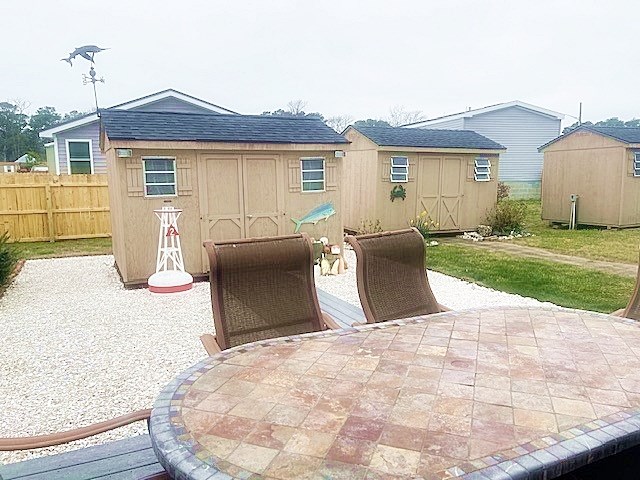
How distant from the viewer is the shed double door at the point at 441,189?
1101cm

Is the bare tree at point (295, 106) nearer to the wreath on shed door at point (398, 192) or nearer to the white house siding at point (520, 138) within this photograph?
the white house siding at point (520, 138)

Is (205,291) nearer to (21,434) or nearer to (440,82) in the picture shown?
(21,434)

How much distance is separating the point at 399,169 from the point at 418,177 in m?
0.53

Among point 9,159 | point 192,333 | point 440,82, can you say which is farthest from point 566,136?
point 9,159

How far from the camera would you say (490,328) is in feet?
7.26

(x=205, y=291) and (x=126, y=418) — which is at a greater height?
(x=126, y=418)

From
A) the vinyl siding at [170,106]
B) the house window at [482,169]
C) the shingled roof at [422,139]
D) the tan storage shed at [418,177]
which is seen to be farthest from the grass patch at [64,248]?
the house window at [482,169]

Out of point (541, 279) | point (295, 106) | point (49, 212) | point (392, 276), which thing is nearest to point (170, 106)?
point (49, 212)

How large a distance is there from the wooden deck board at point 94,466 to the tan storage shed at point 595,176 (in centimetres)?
1302

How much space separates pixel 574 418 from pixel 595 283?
571cm

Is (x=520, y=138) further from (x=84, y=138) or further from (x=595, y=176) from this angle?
(x=84, y=138)

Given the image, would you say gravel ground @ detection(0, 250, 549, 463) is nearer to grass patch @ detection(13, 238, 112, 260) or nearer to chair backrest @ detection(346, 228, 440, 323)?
chair backrest @ detection(346, 228, 440, 323)

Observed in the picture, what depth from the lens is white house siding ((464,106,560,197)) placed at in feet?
63.6

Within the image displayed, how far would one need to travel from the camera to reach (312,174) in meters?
7.59
